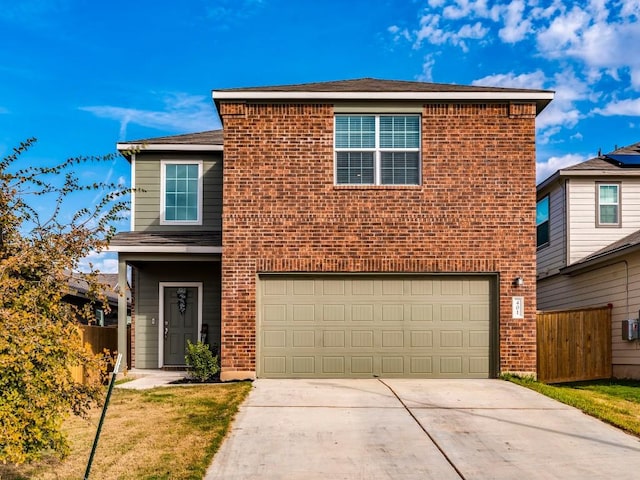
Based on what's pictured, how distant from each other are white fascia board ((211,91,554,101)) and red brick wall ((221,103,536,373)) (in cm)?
20

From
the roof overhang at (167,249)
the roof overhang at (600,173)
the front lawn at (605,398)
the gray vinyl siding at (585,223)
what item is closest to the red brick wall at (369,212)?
the front lawn at (605,398)

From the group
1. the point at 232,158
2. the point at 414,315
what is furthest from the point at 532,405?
the point at 232,158

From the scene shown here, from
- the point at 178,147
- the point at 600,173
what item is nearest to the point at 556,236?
the point at 600,173

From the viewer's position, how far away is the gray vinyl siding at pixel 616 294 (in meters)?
15.0

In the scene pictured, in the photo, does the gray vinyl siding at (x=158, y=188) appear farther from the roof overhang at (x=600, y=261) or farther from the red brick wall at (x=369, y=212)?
the roof overhang at (x=600, y=261)

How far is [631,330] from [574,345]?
120 centimetres

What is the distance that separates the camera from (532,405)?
10789 millimetres

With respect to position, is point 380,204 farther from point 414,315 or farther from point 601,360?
point 601,360

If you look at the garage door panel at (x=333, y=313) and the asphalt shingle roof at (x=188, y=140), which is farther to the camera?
the asphalt shingle roof at (x=188, y=140)

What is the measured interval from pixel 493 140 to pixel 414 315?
12.6ft

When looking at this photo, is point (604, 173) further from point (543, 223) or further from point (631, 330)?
point (631, 330)

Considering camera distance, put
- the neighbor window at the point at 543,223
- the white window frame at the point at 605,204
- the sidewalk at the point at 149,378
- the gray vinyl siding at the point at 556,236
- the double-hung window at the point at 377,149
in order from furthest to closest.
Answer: the neighbor window at the point at 543,223, the gray vinyl siding at the point at 556,236, the white window frame at the point at 605,204, the double-hung window at the point at 377,149, the sidewalk at the point at 149,378

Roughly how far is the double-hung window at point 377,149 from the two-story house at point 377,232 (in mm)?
22

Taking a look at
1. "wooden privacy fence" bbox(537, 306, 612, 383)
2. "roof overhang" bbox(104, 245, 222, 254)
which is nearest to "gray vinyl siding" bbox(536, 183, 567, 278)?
"wooden privacy fence" bbox(537, 306, 612, 383)
